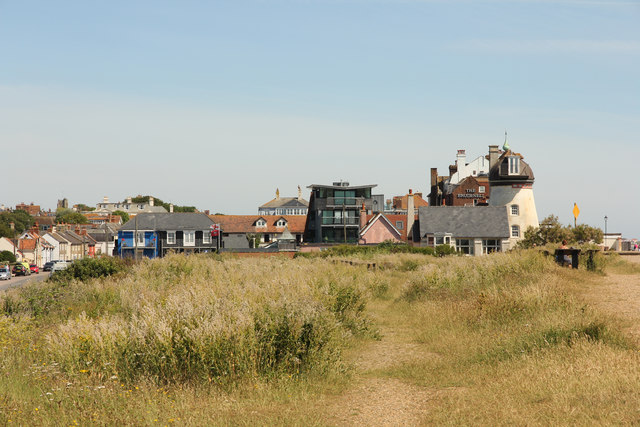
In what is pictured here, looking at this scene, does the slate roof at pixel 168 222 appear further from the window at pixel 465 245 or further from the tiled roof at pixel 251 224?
the window at pixel 465 245

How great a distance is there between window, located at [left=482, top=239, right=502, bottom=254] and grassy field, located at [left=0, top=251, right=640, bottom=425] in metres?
47.1

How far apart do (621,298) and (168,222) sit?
75671 mm

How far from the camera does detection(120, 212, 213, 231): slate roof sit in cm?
8538

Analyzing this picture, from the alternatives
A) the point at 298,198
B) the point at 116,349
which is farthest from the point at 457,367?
the point at 298,198

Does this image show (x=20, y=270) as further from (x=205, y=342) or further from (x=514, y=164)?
(x=205, y=342)

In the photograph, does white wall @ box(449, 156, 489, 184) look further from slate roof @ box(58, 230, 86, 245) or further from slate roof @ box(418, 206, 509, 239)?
slate roof @ box(58, 230, 86, 245)

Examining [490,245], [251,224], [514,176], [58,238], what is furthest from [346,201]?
[58,238]

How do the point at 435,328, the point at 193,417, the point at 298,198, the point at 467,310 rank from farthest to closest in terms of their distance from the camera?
the point at 298,198
the point at 467,310
the point at 435,328
the point at 193,417

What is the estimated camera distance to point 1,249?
3777 inches

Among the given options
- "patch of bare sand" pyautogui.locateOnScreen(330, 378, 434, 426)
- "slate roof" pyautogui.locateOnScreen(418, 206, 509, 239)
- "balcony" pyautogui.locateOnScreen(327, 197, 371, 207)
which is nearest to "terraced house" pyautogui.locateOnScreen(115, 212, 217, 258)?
"balcony" pyautogui.locateOnScreen(327, 197, 371, 207)

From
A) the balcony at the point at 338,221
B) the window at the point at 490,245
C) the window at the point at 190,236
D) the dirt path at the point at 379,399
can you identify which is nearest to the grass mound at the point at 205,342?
the dirt path at the point at 379,399

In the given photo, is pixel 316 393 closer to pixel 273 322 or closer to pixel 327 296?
pixel 273 322

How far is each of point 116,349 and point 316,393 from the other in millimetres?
3650

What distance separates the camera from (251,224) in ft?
338
